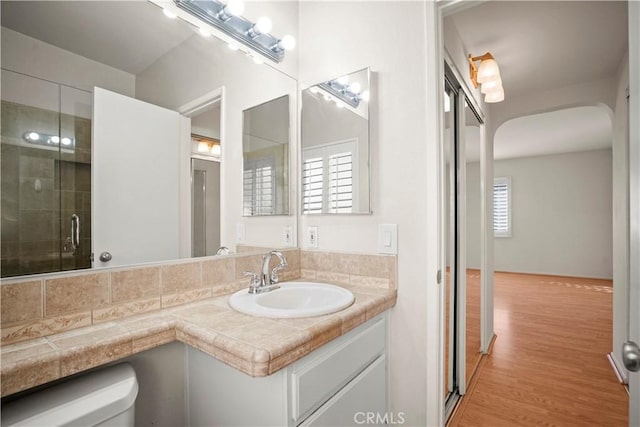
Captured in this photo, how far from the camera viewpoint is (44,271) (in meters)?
0.87

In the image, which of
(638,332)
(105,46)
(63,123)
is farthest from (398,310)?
(105,46)

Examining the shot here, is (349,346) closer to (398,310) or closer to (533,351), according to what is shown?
(398,310)

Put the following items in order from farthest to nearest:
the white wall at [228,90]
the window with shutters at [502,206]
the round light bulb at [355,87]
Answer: the window with shutters at [502,206] → the round light bulb at [355,87] → the white wall at [228,90]

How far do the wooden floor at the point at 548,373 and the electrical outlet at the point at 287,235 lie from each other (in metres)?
1.39

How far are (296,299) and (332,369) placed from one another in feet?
1.42

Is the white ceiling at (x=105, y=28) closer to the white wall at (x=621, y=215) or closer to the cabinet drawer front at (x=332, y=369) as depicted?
the cabinet drawer front at (x=332, y=369)

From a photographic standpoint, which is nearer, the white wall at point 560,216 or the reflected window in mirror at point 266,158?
the reflected window in mirror at point 266,158

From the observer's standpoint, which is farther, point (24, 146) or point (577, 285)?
point (577, 285)

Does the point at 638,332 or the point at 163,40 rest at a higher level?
the point at 163,40

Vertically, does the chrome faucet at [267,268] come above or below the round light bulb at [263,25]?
below

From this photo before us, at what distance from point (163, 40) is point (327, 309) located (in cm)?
121

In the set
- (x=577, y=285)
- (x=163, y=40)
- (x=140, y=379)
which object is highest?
(x=163, y=40)

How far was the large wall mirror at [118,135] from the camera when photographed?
0.84 meters

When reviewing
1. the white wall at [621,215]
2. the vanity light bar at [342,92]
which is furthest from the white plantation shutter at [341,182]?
the white wall at [621,215]
